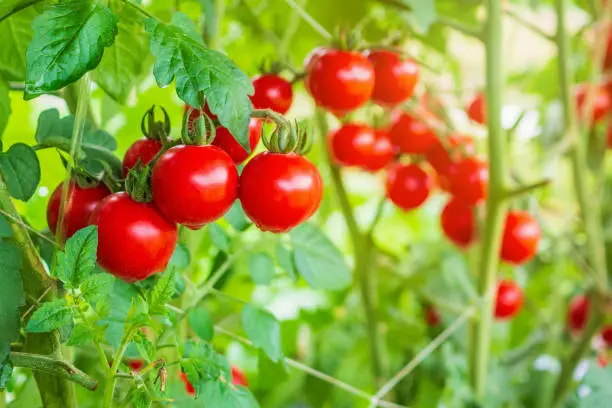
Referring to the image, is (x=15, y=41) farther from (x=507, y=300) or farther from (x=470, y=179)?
(x=507, y=300)

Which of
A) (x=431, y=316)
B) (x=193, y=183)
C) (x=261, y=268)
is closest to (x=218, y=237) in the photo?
(x=261, y=268)

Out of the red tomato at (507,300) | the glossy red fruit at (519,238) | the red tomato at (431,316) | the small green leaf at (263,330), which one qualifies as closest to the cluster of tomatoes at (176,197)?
the small green leaf at (263,330)

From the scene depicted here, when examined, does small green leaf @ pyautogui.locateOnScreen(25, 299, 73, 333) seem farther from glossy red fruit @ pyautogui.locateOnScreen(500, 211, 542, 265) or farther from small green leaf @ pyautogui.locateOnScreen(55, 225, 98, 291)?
glossy red fruit @ pyautogui.locateOnScreen(500, 211, 542, 265)

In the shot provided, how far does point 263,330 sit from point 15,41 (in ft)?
0.95

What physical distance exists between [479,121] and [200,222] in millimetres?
634

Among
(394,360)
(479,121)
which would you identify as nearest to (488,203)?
(479,121)

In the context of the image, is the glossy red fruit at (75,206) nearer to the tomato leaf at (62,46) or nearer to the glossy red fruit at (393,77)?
the tomato leaf at (62,46)

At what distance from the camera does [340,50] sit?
741mm

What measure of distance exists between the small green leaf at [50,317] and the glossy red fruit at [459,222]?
73cm

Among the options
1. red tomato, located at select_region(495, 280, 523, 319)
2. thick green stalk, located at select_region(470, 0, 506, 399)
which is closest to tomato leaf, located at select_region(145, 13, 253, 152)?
thick green stalk, located at select_region(470, 0, 506, 399)

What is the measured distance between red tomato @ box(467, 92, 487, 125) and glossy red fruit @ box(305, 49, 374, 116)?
0.35 metres

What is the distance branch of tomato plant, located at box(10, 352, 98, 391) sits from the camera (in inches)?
18.2

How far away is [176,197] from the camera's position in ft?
1.58

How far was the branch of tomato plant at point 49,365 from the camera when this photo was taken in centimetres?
46
